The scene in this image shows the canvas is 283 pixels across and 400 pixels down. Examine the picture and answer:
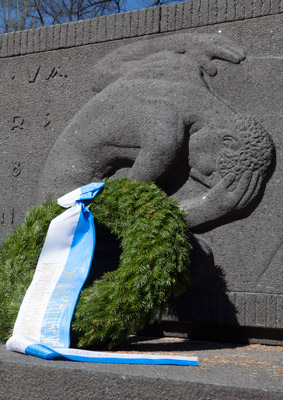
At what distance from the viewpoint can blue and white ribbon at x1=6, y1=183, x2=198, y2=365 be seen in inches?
105

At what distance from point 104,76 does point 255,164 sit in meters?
1.30

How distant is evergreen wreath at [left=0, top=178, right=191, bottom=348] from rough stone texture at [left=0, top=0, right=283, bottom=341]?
0.44 metres

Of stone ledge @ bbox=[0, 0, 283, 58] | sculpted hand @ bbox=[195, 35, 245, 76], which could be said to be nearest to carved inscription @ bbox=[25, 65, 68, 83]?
stone ledge @ bbox=[0, 0, 283, 58]

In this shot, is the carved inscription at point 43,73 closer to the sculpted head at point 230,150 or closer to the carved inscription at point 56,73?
the carved inscription at point 56,73

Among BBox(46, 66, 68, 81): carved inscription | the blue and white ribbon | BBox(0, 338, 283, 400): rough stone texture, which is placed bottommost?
BBox(0, 338, 283, 400): rough stone texture

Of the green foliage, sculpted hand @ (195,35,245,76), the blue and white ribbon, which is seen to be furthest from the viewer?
sculpted hand @ (195,35,245,76)

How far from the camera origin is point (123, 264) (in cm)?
308

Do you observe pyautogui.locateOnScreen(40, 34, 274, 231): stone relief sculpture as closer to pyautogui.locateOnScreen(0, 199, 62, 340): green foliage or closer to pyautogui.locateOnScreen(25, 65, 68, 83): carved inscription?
pyautogui.locateOnScreen(25, 65, 68, 83): carved inscription

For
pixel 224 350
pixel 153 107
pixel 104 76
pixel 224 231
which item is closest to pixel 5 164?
pixel 104 76

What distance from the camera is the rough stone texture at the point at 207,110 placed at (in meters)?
3.57

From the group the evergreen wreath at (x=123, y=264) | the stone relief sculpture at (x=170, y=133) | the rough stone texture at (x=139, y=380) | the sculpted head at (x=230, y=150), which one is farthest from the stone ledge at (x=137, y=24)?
the rough stone texture at (x=139, y=380)

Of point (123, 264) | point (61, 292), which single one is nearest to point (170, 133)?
point (123, 264)

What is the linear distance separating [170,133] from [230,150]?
40 cm

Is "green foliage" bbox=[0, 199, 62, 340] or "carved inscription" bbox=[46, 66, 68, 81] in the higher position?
"carved inscription" bbox=[46, 66, 68, 81]
